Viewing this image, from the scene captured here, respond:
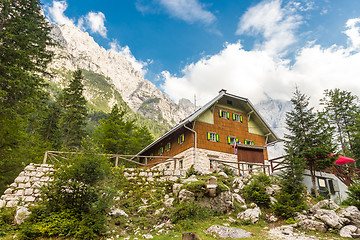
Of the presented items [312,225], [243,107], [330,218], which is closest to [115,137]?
[243,107]

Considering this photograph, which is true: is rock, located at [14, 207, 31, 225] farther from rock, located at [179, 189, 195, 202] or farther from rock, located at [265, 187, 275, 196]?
rock, located at [265, 187, 275, 196]

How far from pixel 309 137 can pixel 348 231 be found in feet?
26.9

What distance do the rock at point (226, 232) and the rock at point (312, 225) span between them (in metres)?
3.38

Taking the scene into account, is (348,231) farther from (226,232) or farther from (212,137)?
(212,137)

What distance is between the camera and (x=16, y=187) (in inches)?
517

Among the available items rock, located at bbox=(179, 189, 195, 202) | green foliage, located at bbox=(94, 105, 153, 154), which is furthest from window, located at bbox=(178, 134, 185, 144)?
green foliage, located at bbox=(94, 105, 153, 154)

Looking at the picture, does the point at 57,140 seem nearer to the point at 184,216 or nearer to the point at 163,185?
the point at 163,185

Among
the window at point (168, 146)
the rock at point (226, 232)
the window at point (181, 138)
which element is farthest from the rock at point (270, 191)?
the window at point (168, 146)

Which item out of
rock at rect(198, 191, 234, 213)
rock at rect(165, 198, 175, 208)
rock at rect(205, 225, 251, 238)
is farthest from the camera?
rock at rect(198, 191, 234, 213)

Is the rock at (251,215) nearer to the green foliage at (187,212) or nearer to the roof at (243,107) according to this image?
the green foliage at (187,212)

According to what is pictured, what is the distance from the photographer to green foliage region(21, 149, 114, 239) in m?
10.0

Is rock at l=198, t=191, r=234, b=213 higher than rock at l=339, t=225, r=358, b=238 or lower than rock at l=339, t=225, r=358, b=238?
higher

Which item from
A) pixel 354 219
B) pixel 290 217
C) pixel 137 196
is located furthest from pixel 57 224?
pixel 354 219

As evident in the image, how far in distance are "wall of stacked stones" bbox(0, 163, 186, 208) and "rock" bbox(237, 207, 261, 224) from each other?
4976 mm
